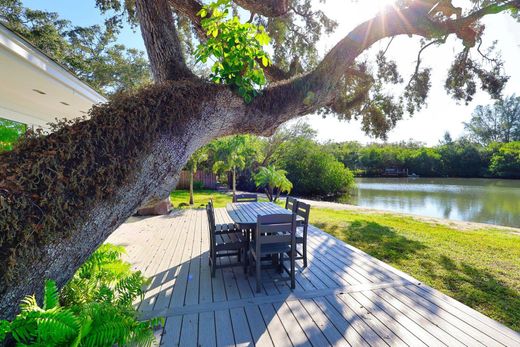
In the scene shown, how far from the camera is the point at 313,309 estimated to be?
2.57m

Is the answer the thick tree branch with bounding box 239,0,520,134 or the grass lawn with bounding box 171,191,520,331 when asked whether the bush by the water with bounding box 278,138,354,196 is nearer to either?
the grass lawn with bounding box 171,191,520,331

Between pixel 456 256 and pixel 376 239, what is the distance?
140 centimetres

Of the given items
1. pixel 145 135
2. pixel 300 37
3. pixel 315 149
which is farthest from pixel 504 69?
pixel 315 149

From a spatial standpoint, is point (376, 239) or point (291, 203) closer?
point (291, 203)

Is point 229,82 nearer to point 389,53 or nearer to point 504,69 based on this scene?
point 389,53

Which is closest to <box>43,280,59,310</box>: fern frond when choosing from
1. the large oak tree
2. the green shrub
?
the large oak tree

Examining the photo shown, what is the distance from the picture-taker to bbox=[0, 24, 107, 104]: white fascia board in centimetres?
254

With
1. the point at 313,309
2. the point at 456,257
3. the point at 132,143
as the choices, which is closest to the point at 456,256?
the point at 456,257

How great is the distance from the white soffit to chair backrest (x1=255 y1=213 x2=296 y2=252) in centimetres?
206

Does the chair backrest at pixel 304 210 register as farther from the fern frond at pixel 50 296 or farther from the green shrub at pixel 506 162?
the green shrub at pixel 506 162

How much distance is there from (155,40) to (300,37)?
4.93m

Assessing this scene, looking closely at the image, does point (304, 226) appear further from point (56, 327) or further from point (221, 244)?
point (56, 327)

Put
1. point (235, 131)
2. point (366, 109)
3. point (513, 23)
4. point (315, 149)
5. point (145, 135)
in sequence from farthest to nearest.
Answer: point (315, 149) → point (366, 109) → point (513, 23) → point (235, 131) → point (145, 135)

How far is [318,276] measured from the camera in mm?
3346
